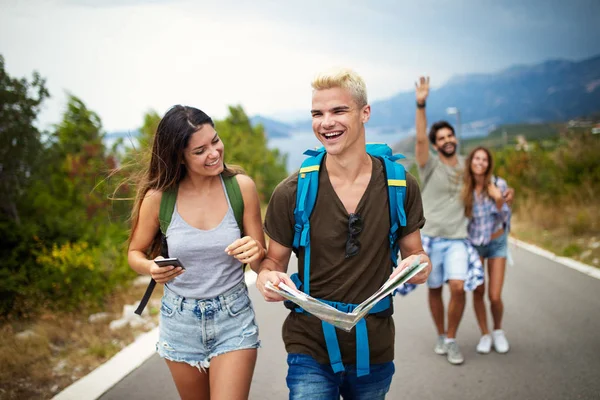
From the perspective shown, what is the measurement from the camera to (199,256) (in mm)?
3016

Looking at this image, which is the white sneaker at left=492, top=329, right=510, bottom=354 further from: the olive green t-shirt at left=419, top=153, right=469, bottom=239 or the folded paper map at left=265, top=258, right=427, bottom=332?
the folded paper map at left=265, top=258, right=427, bottom=332

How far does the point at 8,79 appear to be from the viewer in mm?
8820

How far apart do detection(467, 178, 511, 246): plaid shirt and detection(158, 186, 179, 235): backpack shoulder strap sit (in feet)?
10.7

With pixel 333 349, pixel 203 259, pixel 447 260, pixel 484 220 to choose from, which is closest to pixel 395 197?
pixel 333 349

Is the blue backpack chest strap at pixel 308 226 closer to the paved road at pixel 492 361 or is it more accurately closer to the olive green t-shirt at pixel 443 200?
the paved road at pixel 492 361

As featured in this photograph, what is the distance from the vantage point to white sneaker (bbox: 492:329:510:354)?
5422mm

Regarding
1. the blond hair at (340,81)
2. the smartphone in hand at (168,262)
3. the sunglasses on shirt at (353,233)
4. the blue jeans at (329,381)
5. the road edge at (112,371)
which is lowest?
the road edge at (112,371)

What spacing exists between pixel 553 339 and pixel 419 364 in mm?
1597

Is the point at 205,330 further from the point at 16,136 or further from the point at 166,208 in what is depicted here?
the point at 16,136

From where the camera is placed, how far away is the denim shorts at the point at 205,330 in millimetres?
2984

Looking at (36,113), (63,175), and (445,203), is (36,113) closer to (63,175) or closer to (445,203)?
(63,175)

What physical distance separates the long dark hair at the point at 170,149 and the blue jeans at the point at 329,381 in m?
1.17

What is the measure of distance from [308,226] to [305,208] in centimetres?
9

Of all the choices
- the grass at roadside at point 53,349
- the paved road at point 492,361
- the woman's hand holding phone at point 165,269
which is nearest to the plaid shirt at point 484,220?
the paved road at point 492,361
